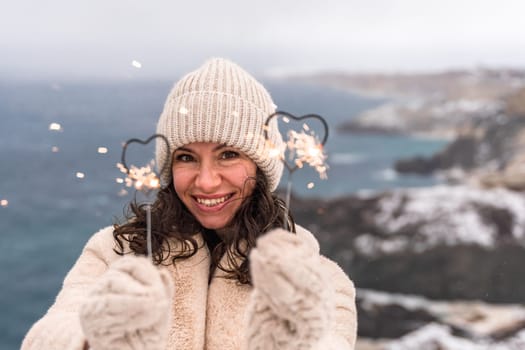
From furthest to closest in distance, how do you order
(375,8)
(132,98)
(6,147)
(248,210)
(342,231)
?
(342,231) < (375,8) < (6,147) < (132,98) < (248,210)

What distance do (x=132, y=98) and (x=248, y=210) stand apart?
1.55 m

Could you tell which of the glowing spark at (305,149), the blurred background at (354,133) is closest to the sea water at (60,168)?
the blurred background at (354,133)

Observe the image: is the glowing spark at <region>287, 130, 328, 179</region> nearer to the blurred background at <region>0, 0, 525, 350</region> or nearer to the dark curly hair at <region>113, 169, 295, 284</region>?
the dark curly hair at <region>113, 169, 295, 284</region>

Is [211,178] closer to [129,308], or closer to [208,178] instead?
[208,178]

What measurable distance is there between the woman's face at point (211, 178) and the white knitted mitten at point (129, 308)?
0.33 meters

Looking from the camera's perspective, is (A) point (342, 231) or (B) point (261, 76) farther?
(A) point (342, 231)

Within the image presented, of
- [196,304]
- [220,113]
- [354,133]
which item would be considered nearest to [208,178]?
[220,113]

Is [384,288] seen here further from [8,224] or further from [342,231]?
[8,224]

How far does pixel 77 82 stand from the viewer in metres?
2.53

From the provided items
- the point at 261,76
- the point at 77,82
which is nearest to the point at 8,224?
the point at 77,82

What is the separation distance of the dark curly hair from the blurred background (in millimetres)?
1221

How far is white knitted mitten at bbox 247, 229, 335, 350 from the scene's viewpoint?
1.99ft

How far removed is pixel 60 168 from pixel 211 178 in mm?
2106

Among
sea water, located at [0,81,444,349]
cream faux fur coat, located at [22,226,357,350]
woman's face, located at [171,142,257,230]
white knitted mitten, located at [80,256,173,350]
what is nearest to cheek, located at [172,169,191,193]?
woman's face, located at [171,142,257,230]
